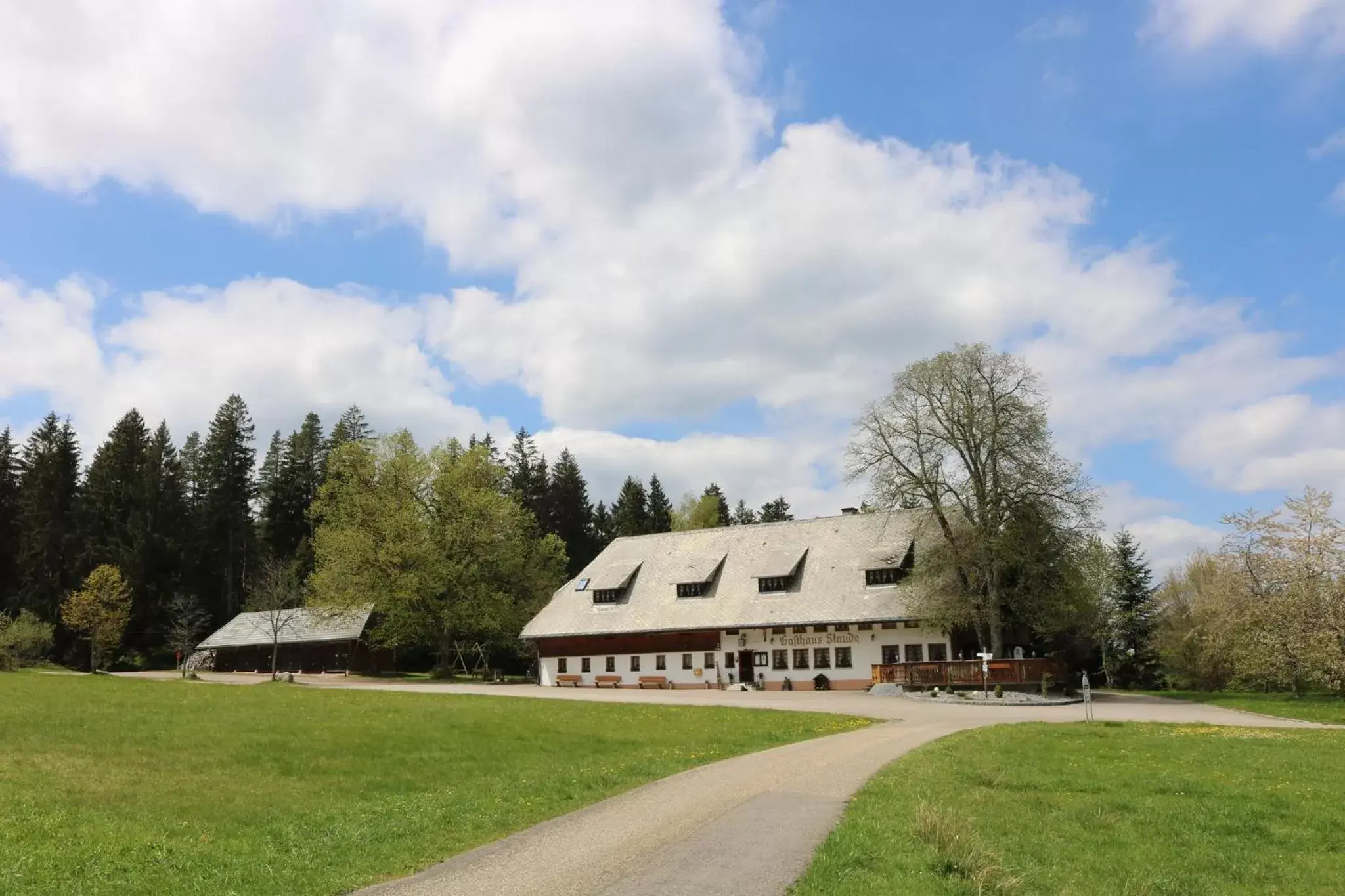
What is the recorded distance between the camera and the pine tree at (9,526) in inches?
2884

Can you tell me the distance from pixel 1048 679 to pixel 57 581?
68.6m

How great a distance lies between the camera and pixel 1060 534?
45.4 m

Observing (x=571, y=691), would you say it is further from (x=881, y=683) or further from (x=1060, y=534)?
(x=1060, y=534)

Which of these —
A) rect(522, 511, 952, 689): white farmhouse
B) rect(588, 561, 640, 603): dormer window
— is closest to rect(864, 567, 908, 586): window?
rect(522, 511, 952, 689): white farmhouse

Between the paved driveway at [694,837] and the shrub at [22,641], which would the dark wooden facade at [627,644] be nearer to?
the shrub at [22,641]

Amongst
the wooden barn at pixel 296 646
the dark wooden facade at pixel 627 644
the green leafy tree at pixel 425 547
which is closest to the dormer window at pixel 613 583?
the dark wooden facade at pixel 627 644

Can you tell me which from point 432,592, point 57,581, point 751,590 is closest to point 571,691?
point 751,590

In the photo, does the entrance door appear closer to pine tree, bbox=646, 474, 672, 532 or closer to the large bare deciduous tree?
the large bare deciduous tree

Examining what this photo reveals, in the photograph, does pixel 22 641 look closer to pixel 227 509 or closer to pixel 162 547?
pixel 162 547

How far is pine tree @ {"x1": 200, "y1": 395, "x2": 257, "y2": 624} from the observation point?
83.3m

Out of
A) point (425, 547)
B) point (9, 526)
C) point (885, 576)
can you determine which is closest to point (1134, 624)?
point (885, 576)

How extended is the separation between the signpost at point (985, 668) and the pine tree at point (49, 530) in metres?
63.6

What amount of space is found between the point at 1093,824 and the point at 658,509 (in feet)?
300

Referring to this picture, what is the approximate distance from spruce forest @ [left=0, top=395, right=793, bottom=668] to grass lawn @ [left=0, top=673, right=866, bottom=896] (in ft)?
135
